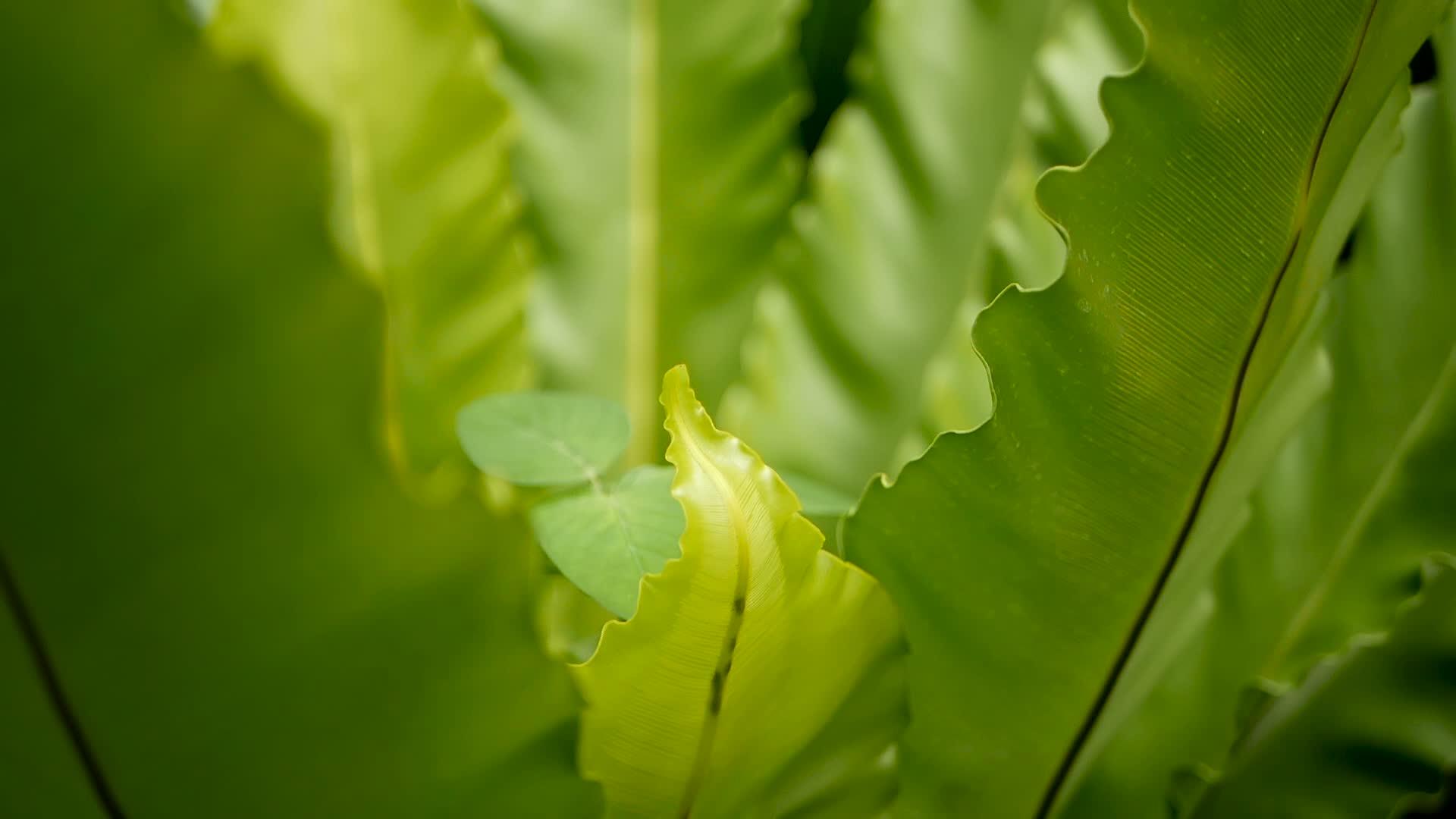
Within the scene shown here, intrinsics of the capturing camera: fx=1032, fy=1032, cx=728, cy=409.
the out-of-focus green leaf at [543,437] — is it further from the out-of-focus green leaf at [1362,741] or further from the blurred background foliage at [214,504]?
the out-of-focus green leaf at [1362,741]

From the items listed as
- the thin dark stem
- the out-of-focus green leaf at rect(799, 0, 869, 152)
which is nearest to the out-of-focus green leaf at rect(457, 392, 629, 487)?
the thin dark stem

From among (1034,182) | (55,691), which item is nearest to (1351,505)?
(1034,182)

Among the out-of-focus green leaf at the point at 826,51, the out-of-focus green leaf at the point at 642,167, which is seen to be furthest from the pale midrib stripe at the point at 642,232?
the out-of-focus green leaf at the point at 826,51

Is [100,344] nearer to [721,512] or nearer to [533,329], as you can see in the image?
[721,512]

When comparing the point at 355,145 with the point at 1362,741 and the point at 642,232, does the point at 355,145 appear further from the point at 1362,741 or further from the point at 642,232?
A: the point at 1362,741

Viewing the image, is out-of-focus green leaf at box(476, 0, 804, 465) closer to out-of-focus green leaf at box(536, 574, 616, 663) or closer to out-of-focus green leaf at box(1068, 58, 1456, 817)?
out-of-focus green leaf at box(536, 574, 616, 663)
